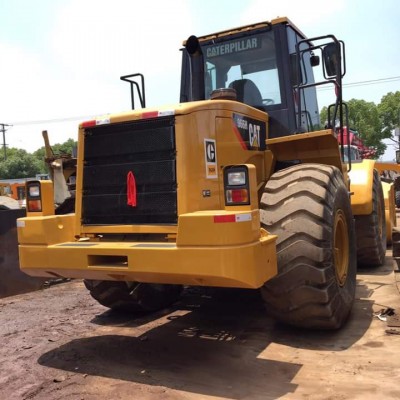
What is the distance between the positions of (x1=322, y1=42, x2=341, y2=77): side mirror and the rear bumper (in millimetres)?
2128

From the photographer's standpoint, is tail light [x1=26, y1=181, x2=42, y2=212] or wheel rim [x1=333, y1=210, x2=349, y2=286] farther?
wheel rim [x1=333, y1=210, x2=349, y2=286]

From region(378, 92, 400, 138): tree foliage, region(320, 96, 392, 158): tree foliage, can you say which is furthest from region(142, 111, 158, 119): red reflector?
region(378, 92, 400, 138): tree foliage

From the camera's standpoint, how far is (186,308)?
19.3 feet

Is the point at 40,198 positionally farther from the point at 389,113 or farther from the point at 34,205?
the point at 389,113

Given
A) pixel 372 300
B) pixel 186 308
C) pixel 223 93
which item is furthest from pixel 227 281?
pixel 372 300

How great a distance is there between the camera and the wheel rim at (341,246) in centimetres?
483

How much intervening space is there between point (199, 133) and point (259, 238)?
104 cm

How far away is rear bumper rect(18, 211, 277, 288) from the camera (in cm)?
350

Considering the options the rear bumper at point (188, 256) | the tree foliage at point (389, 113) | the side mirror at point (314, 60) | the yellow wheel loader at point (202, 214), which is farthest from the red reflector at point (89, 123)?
the tree foliage at point (389, 113)

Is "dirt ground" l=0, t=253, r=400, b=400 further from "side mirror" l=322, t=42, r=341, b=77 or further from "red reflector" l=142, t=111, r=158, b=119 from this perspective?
"side mirror" l=322, t=42, r=341, b=77

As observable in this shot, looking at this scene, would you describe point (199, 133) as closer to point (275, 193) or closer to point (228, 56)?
point (275, 193)

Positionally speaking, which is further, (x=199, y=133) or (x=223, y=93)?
(x=223, y=93)

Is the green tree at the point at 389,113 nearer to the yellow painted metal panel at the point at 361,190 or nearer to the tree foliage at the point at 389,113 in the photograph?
the tree foliage at the point at 389,113

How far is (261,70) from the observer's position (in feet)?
18.2
